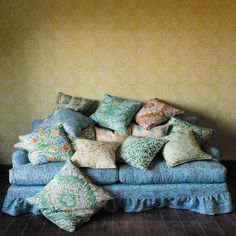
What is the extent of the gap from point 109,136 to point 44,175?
0.80 metres

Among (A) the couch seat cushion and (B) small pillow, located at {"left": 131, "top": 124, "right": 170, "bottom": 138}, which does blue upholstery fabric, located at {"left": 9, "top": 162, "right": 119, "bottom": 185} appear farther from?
(B) small pillow, located at {"left": 131, "top": 124, "right": 170, "bottom": 138}

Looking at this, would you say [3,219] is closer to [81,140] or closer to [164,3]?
[81,140]

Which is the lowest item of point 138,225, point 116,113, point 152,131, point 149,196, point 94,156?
point 138,225

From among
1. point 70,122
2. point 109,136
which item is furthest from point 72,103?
Result: point 109,136

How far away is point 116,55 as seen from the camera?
3.54 m

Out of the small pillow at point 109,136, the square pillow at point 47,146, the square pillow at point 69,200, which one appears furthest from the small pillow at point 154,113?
the square pillow at point 69,200

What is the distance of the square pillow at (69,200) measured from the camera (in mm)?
2527

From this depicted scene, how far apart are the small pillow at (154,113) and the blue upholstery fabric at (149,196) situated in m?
0.77

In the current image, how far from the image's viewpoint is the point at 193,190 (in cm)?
272

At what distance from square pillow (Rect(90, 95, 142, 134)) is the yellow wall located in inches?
9.6

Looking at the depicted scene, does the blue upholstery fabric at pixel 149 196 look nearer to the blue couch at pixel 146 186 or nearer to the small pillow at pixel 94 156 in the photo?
the blue couch at pixel 146 186

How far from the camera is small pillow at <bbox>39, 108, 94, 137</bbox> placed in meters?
3.02

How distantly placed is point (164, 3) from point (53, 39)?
1325 mm

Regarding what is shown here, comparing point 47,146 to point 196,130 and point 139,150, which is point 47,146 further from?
point 196,130
